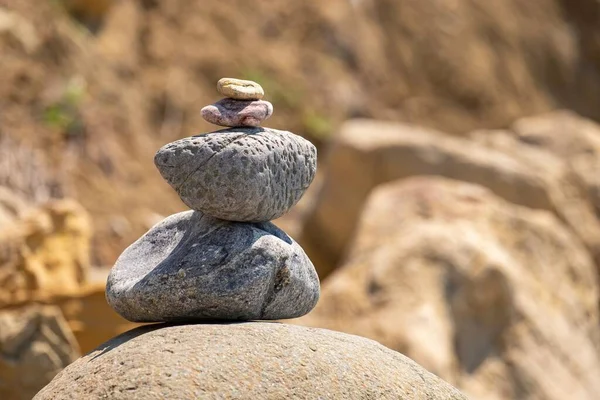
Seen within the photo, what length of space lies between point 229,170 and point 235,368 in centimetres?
100

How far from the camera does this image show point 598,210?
13.7 m

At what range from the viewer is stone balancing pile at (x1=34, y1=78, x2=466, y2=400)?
185 inches

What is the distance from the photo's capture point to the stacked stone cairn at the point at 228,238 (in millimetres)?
4980

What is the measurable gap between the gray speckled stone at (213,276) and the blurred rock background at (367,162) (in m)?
2.03

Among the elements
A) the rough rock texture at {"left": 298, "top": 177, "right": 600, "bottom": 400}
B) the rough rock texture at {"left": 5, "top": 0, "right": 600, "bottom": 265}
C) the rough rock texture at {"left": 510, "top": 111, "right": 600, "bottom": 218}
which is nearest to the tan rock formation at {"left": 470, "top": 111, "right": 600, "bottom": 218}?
the rough rock texture at {"left": 510, "top": 111, "right": 600, "bottom": 218}

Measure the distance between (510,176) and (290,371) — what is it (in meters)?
9.55

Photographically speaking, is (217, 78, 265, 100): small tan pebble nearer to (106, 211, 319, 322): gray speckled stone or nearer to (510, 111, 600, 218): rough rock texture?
(106, 211, 319, 322): gray speckled stone

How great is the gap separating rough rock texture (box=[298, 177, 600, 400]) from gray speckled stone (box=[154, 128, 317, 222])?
393cm

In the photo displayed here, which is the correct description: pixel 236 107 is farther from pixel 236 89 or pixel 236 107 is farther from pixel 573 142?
pixel 573 142

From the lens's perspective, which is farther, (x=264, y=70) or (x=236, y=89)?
(x=264, y=70)

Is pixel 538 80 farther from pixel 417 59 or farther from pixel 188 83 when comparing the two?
pixel 188 83

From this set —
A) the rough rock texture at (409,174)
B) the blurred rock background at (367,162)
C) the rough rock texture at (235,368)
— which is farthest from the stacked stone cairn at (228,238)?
the rough rock texture at (409,174)

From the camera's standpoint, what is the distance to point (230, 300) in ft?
16.4


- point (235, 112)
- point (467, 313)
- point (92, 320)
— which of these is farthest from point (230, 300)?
point (467, 313)
